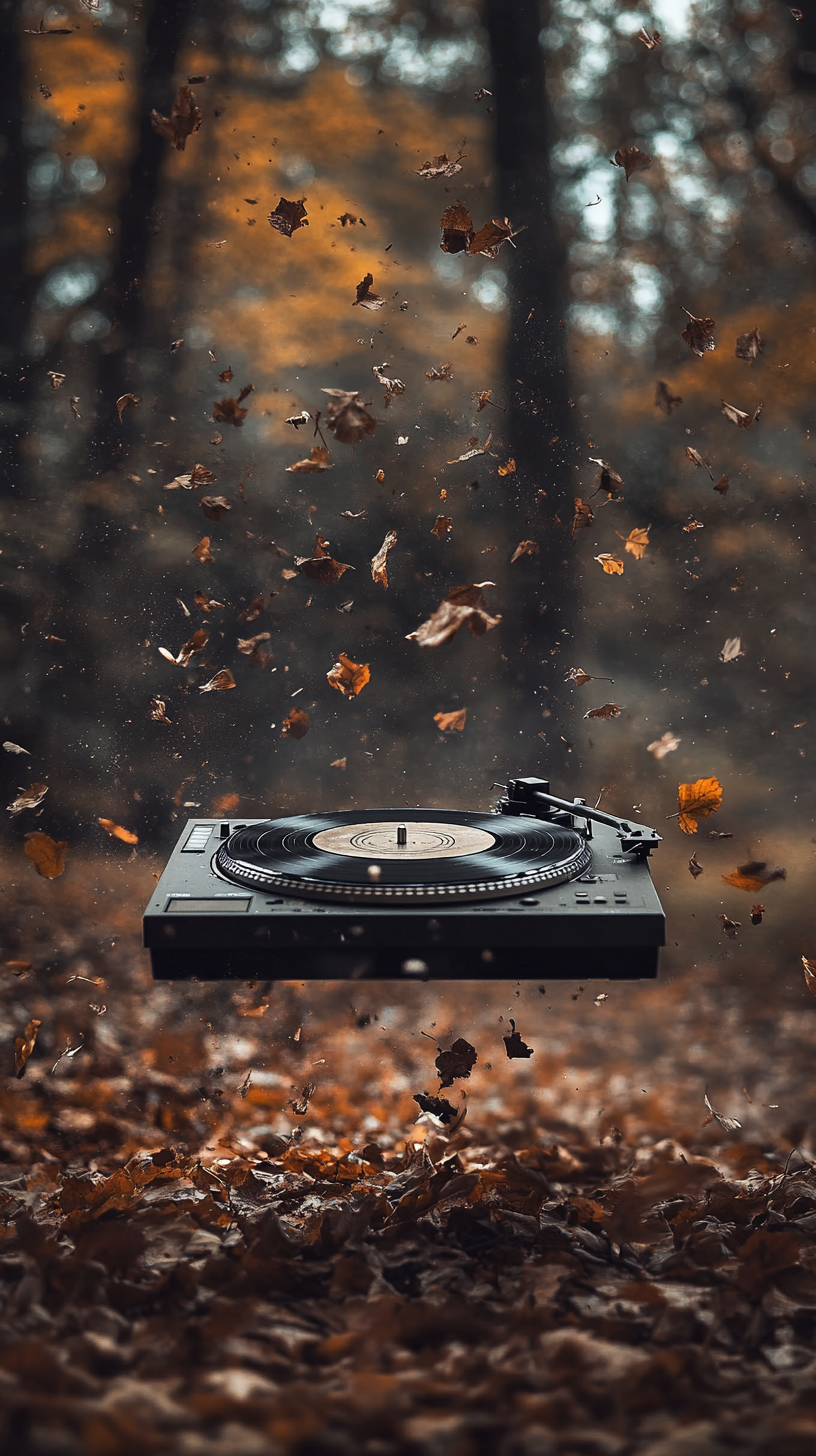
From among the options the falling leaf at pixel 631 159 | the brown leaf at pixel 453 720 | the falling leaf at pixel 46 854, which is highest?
the falling leaf at pixel 631 159

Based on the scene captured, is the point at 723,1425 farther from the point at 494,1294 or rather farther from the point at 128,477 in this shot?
the point at 128,477

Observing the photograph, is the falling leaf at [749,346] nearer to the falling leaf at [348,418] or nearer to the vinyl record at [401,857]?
the falling leaf at [348,418]

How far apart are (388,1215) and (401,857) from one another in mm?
982

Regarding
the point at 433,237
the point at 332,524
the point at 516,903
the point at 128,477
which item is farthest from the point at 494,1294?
the point at 433,237

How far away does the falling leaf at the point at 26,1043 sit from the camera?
3416 millimetres

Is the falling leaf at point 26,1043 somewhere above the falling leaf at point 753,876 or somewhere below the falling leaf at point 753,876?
below

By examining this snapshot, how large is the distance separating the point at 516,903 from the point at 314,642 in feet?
7.97

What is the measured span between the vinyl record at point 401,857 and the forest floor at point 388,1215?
0.80m

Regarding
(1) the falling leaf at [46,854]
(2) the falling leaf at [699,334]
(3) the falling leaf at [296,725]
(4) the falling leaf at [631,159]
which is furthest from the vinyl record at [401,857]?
(4) the falling leaf at [631,159]

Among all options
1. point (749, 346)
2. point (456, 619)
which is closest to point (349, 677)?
point (456, 619)

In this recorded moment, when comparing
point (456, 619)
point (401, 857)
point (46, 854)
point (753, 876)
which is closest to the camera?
point (401, 857)

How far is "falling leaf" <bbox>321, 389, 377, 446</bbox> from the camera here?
251 centimetres

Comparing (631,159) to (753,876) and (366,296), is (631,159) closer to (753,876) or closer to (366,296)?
(366,296)

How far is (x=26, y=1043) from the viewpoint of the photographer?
3482 mm
